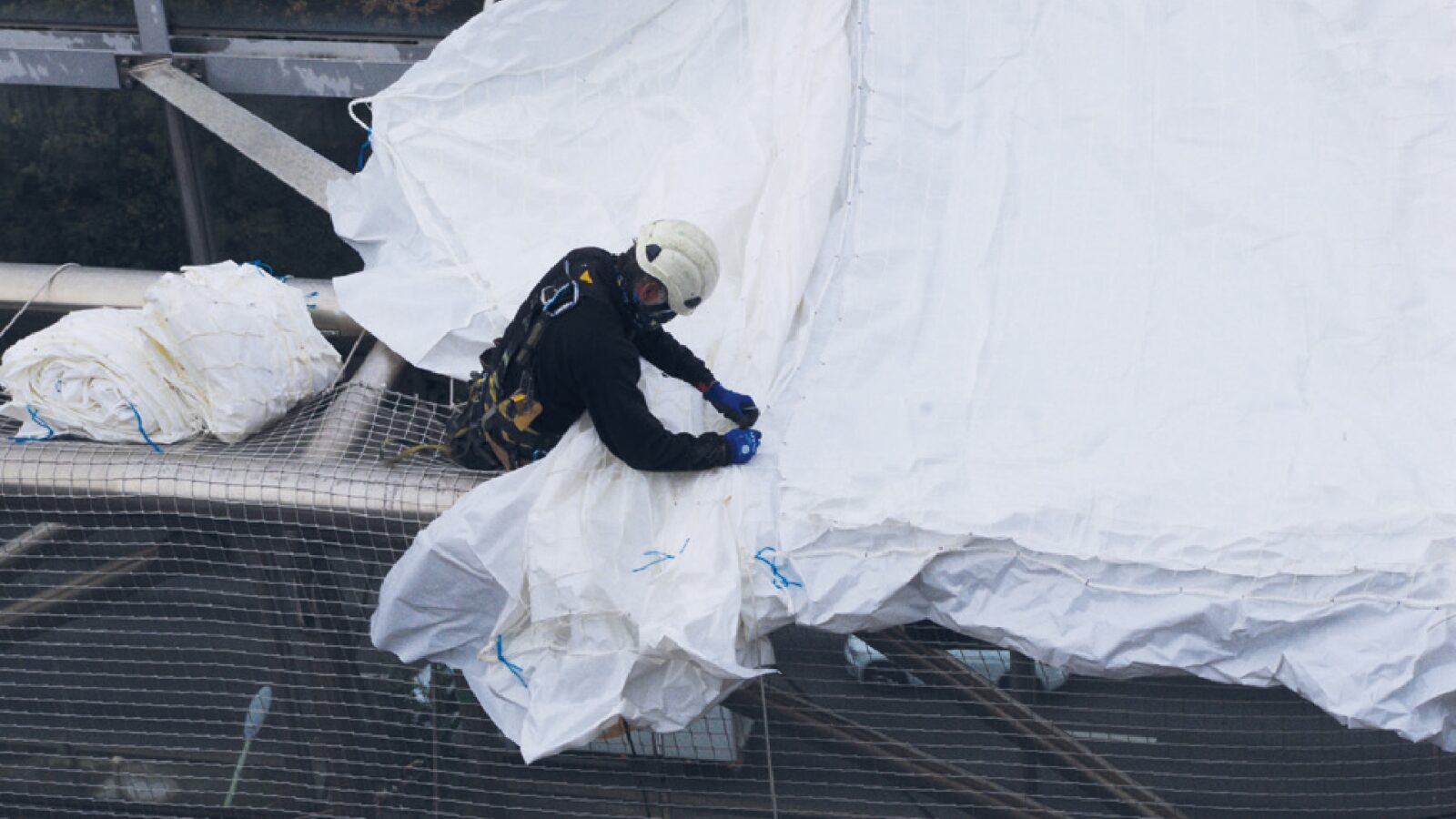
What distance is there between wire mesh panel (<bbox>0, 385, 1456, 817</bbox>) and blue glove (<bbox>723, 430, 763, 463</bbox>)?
1.91ft

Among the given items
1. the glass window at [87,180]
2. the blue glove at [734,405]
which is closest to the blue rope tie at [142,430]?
the blue glove at [734,405]

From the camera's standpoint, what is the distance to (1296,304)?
3221mm

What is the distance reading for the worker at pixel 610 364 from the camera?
2.93 meters

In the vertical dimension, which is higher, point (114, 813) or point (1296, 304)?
point (1296, 304)

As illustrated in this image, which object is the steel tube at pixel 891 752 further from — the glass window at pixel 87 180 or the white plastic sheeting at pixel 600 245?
the glass window at pixel 87 180

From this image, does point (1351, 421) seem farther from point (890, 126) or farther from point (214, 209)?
point (214, 209)

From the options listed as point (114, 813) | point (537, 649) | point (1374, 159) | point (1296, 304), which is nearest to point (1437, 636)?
point (1296, 304)

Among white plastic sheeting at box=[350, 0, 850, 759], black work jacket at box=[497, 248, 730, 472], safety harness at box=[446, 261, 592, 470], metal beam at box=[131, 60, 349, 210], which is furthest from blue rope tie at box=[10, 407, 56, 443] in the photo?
black work jacket at box=[497, 248, 730, 472]

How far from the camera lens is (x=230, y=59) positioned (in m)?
5.00

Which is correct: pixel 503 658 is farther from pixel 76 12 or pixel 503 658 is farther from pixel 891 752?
pixel 76 12

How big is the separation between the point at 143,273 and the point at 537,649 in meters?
2.01

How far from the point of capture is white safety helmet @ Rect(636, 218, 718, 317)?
2936 mm

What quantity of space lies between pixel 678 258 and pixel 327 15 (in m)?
2.89

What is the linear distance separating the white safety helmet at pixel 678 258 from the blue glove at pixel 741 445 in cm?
34
